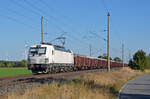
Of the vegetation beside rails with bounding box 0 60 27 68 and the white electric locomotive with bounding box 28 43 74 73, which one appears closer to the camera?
the white electric locomotive with bounding box 28 43 74 73

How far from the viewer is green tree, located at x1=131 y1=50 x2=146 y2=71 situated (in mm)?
66969

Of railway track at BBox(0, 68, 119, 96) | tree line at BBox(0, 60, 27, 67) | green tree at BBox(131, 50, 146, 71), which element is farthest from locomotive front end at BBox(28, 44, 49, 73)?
tree line at BBox(0, 60, 27, 67)

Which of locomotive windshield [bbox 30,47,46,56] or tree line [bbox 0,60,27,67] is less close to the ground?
locomotive windshield [bbox 30,47,46,56]

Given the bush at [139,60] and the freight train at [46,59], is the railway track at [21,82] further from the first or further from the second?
the bush at [139,60]

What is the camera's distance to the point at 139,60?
221 feet

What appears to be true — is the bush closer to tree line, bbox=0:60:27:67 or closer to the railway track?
tree line, bbox=0:60:27:67

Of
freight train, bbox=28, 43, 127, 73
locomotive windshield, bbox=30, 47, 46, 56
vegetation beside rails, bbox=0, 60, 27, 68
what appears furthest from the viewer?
vegetation beside rails, bbox=0, 60, 27, 68

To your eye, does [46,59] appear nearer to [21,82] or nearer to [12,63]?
[21,82]

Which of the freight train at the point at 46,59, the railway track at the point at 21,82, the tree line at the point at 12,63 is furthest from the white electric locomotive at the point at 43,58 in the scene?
the tree line at the point at 12,63

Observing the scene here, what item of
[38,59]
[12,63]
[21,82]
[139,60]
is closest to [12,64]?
[12,63]

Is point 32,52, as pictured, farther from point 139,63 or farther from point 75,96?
point 139,63

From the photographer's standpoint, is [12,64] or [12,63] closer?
[12,64]

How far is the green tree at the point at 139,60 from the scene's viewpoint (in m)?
67.0

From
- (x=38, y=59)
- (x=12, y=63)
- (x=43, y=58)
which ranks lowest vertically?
(x=12, y=63)
